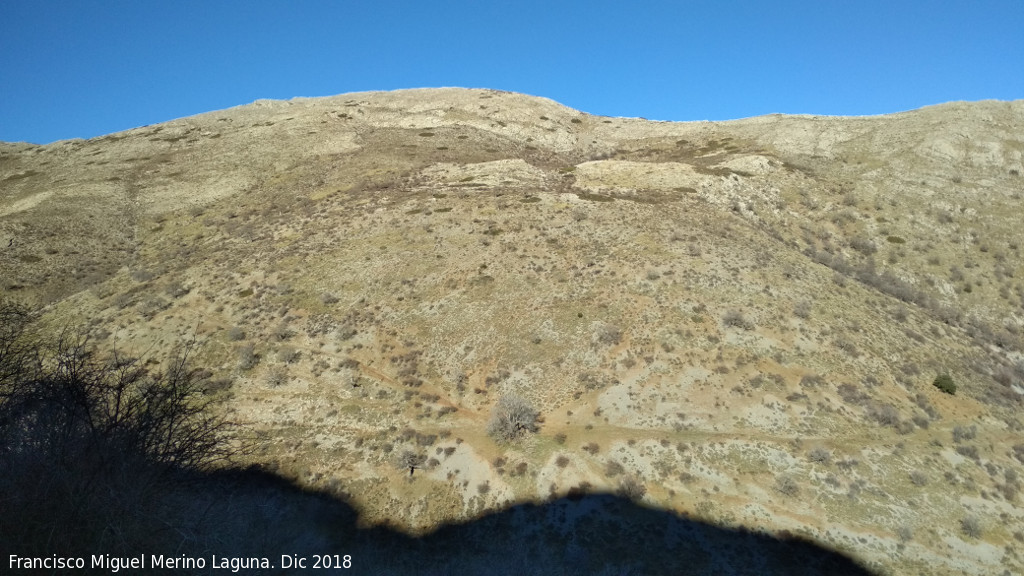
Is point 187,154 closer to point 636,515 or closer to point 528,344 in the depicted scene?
point 528,344

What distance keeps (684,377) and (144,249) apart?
51737 mm

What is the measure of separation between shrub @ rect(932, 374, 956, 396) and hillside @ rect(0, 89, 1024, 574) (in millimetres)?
673

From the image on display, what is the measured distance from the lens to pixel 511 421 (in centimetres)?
2414

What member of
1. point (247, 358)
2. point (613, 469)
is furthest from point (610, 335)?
point (247, 358)

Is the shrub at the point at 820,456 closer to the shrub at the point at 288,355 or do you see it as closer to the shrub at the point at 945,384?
the shrub at the point at 945,384

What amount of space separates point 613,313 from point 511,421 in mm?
10684

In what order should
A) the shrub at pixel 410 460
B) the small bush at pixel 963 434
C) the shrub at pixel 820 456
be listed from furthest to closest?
the small bush at pixel 963 434, the shrub at pixel 410 460, the shrub at pixel 820 456

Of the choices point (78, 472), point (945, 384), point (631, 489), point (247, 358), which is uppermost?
point (78, 472)

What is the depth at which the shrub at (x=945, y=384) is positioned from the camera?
26797mm

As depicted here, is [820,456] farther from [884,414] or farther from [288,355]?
[288,355]

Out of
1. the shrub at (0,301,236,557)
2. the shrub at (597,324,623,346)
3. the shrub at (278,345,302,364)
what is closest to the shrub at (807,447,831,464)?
the shrub at (597,324,623,346)

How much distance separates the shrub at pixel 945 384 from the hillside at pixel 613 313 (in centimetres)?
67

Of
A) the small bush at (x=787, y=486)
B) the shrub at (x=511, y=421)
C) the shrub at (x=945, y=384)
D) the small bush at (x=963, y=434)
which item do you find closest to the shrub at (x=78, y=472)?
the shrub at (x=511, y=421)

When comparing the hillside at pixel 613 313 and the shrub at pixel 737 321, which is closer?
the hillside at pixel 613 313
